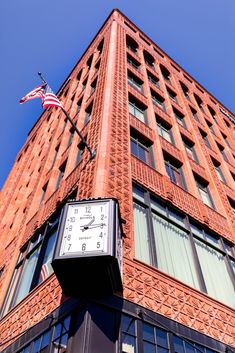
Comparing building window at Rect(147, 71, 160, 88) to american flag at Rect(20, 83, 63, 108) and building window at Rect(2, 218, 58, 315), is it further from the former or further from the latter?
building window at Rect(2, 218, 58, 315)

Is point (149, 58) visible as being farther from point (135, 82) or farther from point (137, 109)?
point (137, 109)

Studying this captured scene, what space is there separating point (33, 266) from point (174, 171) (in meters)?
8.31

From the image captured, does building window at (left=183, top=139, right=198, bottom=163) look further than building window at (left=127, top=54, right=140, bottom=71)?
No

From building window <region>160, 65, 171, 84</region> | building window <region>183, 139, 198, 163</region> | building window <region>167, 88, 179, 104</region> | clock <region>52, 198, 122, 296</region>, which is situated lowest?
clock <region>52, 198, 122, 296</region>

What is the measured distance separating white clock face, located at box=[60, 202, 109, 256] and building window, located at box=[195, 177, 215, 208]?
953 centimetres

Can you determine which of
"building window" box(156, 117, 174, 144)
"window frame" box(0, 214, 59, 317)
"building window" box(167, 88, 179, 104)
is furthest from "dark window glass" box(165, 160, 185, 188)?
"building window" box(167, 88, 179, 104)

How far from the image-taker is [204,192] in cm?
1747

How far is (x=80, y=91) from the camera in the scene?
24281mm

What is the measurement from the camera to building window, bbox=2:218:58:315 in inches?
439

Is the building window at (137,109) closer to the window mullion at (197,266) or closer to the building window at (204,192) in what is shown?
the building window at (204,192)

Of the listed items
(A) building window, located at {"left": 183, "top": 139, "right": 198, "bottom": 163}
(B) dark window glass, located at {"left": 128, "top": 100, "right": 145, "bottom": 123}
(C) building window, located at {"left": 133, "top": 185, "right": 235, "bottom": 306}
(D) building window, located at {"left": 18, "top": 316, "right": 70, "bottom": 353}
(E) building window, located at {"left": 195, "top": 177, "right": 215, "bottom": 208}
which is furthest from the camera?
(A) building window, located at {"left": 183, "top": 139, "right": 198, "bottom": 163}

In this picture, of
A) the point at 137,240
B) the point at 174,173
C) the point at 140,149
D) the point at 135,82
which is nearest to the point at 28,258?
the point at 137,240

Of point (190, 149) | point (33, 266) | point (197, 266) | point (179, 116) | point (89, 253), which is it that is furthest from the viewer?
point (179, 116)

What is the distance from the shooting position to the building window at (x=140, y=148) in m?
15.0
